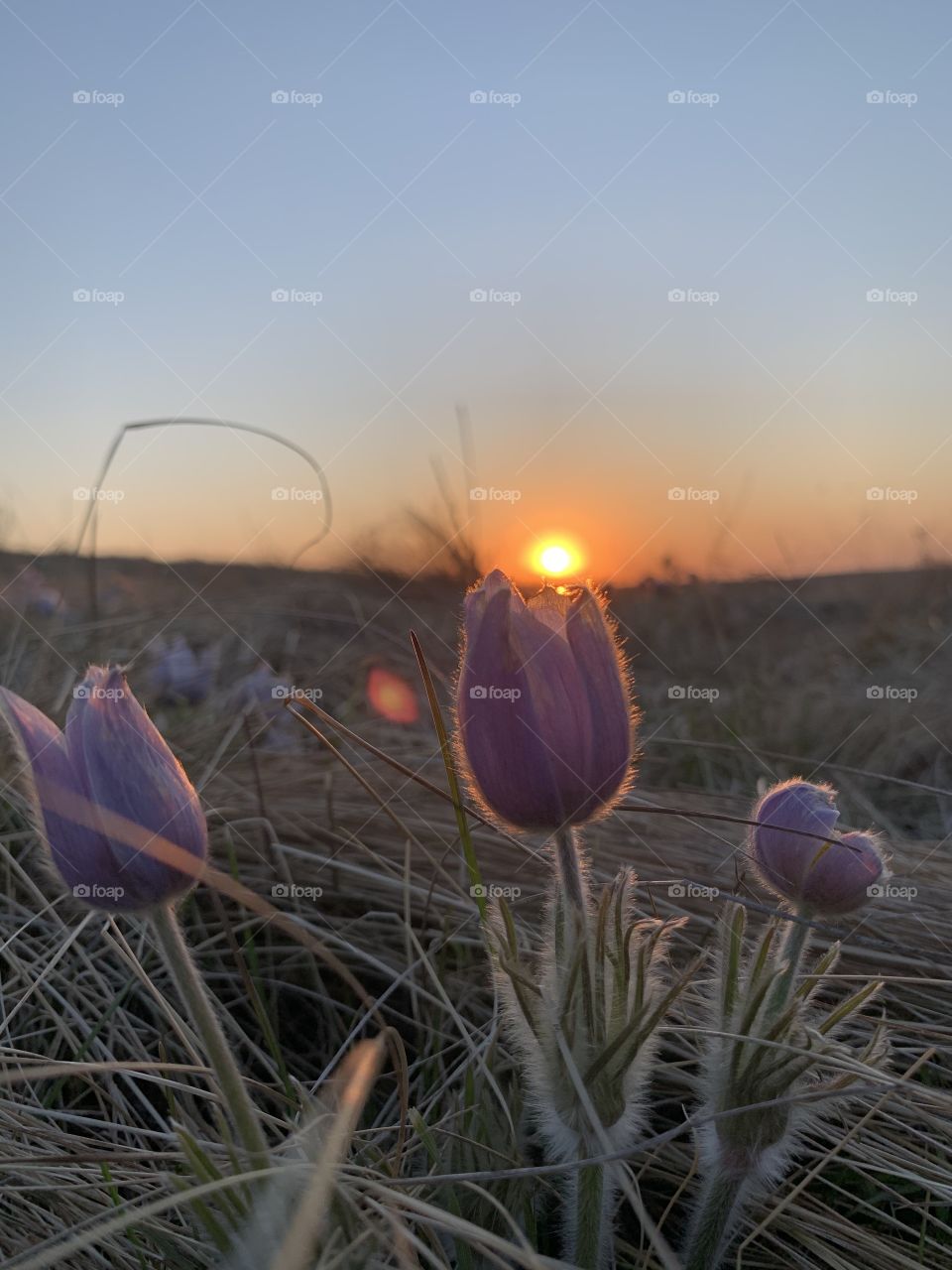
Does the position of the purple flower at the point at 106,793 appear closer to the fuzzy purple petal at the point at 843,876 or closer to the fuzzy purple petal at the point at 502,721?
the fuzzy purple petal at the point at 502,721

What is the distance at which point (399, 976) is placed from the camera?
5.67 ft

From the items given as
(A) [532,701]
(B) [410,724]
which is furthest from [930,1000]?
(B) [410,724]

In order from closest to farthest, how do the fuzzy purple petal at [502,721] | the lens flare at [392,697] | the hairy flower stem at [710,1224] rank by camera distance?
the fuzzy purple petal at [502,721]
the hairy flower stem at [710,1224]
the lens flare at [392,697]

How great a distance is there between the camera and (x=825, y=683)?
4.36 metres

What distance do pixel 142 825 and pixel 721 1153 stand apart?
0.86 meters

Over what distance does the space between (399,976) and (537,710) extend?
76 cm

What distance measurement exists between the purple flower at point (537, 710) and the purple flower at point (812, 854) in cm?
31

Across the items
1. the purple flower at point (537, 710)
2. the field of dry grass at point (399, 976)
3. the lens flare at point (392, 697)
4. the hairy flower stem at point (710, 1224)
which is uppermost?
the lens flare at point (392, 697)

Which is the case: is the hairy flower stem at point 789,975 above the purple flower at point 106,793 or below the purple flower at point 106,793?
below

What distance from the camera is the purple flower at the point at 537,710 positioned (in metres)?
1.20

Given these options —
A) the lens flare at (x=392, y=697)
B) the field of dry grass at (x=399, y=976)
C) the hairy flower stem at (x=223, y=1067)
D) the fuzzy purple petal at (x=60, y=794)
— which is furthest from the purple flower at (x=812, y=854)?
the lens flare at (x=392, y=697)

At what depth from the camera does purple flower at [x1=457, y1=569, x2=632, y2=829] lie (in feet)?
3.94

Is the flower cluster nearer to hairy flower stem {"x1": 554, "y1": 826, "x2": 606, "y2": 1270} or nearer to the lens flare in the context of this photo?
hairy flower stem {"x1": 554, "y1": 826, "x2": 606, "y2": 1270}

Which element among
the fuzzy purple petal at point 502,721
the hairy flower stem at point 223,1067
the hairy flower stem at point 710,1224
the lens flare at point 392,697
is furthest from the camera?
the lens flare at point 392,697
